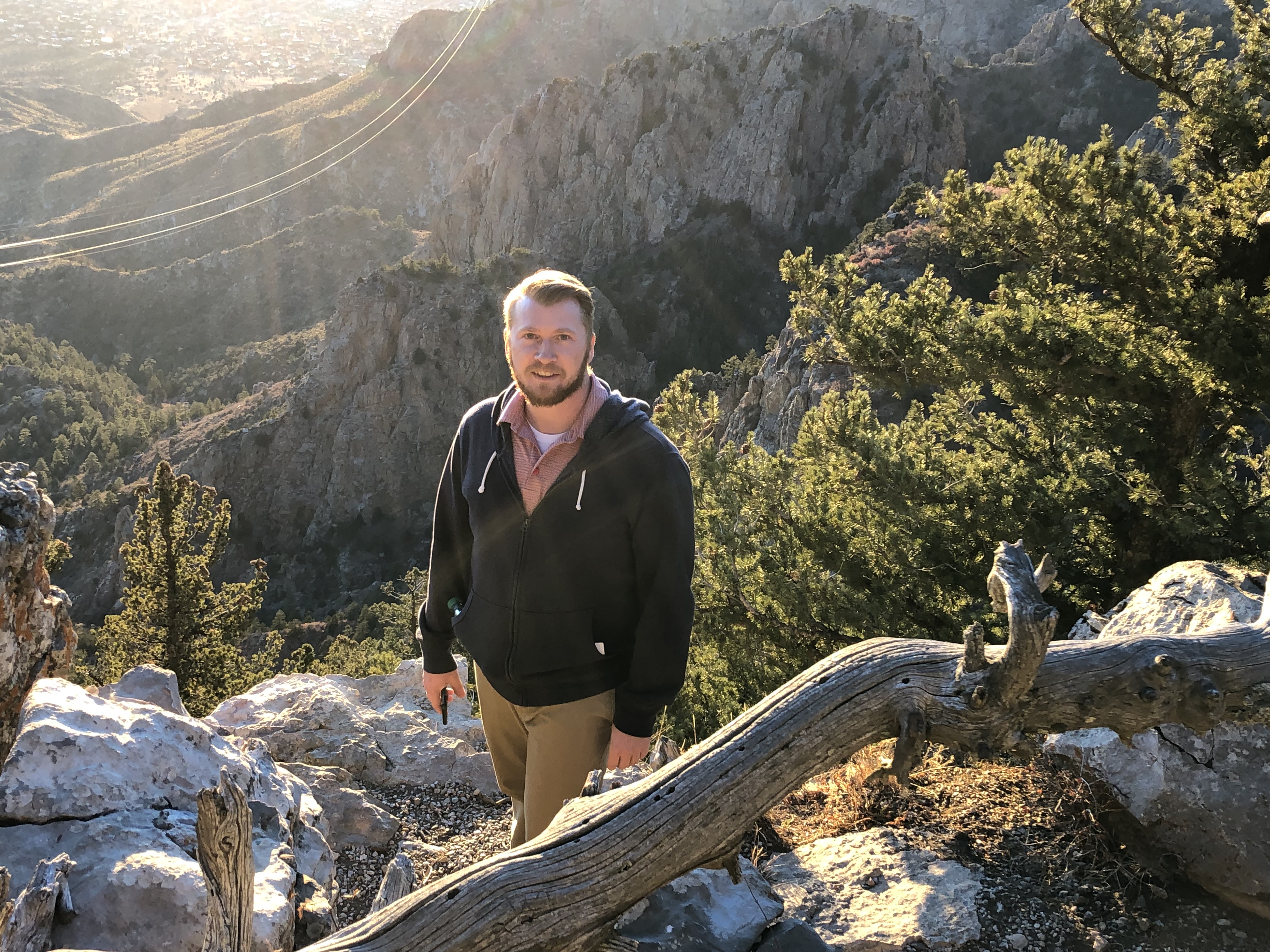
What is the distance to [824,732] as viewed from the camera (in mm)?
1999

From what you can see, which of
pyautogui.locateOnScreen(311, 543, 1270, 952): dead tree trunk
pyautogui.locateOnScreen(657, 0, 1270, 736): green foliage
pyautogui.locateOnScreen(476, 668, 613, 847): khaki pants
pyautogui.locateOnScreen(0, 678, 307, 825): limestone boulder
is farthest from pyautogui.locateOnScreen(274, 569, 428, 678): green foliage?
pyautogui.locateOnScreen(311, 543, 1270, 952): dead tree trunk

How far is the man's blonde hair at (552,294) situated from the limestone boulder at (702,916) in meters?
1.69

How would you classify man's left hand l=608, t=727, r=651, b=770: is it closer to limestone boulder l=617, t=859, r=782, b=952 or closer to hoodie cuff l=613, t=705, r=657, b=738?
hoodie cuff l=613, t=705, r=657, b=738

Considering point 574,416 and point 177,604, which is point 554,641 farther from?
point 177,604

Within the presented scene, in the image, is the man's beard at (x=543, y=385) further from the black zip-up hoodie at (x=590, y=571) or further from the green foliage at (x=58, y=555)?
the green foliage at (x=58, y=555)

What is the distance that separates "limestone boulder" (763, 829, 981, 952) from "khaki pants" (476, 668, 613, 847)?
0.97 meters

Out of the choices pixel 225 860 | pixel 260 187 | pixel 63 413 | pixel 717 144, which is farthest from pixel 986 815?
pixel 260 187

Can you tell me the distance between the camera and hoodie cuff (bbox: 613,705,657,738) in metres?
2.45

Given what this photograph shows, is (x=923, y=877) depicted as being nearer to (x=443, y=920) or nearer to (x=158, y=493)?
(x=443, y=920)

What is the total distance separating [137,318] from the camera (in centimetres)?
7675

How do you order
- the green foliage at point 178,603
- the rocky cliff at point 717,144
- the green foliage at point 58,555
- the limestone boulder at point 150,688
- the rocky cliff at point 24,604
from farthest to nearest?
the rocky cliff at point 717,144 < the green foliage at point 178,603 < the green foliage at point 58,555 < the limestone boulder at point 150,688 < the rocky cliff at point 24,604

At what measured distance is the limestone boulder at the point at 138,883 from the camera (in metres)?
2.40

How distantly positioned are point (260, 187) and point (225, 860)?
102090mm

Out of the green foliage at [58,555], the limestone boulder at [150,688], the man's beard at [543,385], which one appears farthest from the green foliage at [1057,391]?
the green foliage at [58,555]
